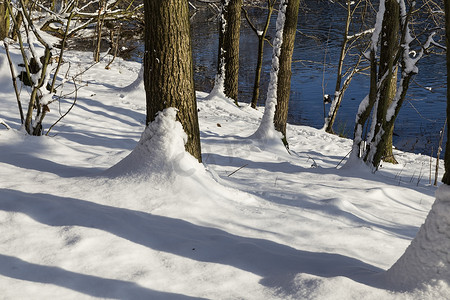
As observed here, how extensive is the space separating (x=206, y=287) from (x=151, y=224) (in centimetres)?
90

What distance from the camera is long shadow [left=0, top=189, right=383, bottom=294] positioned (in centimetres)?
285

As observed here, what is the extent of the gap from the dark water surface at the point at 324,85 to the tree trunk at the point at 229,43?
2161mm

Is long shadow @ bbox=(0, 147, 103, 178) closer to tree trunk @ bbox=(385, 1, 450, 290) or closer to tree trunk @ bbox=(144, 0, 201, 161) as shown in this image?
tree trunk @ bbox=(144, 0, 201, 161)

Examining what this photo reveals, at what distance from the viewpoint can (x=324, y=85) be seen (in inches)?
705

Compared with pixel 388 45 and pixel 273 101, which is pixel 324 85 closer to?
pixel 273 101

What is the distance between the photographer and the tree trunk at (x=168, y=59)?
12.9 ft

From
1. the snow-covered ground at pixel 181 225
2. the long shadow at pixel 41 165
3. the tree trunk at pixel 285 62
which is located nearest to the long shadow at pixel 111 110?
the snow-covered ground at pixel 181 225

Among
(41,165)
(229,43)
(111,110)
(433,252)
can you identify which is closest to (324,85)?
(229,43)

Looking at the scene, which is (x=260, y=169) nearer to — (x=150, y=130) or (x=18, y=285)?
(x=150, y=130)

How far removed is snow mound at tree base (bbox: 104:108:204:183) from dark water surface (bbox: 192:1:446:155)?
22.9 ft

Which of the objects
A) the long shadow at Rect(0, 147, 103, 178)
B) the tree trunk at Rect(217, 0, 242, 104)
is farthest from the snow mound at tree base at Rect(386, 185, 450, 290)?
the tree trunk at Rect(217, 0, 242, 104)

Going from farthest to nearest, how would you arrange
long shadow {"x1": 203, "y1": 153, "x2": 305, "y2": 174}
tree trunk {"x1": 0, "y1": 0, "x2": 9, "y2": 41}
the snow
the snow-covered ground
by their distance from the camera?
tree trunk {"x1": 0, "y1": 0, "x2": 9, "y2": 41} < the snow < long shadow {"x1": 203, "y1": 153, "x2": 305, "y2": 174} < the snow-covered ground

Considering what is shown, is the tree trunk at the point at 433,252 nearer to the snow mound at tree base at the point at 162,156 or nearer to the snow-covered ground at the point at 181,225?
the snow-covered ground at the point at 181,225

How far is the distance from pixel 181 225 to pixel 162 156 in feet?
2.78
